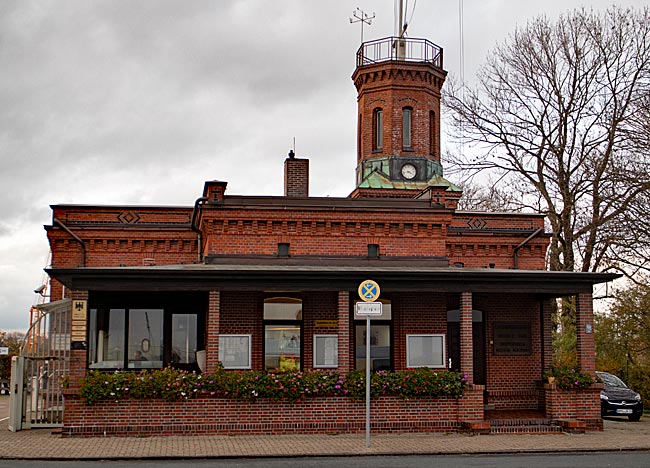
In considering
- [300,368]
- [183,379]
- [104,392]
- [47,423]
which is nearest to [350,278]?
[300,368]

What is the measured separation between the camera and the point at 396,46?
1457 inches

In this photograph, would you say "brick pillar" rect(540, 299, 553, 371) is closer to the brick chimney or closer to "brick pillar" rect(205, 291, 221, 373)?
A: the brick chimney

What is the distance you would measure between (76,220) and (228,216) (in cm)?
678

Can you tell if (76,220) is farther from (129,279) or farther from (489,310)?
(489,310)

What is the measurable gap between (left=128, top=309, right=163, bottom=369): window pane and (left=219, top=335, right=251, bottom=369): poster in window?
75.9 inches

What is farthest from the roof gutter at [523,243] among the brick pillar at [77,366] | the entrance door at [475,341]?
the brick pillar at [77,366]

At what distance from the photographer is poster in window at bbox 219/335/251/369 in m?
19.7

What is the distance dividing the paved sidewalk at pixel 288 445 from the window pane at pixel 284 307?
3654 millimetres

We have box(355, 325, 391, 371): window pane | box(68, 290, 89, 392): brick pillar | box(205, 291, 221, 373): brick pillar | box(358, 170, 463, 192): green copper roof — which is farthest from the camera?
box(358, 170, 463, 192): green copper roof

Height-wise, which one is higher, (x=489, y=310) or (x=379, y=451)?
(x=489, y=310)

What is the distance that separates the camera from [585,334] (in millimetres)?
19781

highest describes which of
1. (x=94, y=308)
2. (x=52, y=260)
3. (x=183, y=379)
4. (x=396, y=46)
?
(x=396, y=46)

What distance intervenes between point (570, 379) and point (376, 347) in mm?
4795

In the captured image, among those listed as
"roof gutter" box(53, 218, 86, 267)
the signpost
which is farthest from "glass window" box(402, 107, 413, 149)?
the signpost
